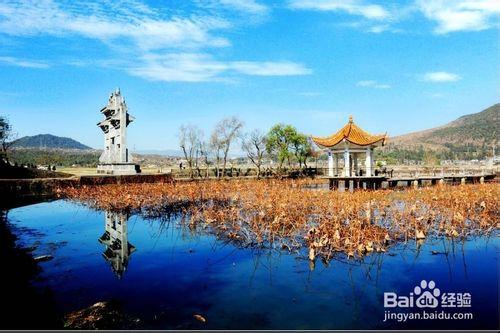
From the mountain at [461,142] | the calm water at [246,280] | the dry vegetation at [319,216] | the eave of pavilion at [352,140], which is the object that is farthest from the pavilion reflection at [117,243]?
the mountain at [461,142]

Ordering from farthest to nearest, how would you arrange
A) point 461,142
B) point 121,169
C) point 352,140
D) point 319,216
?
point 461,142 → point 121,169 → point 352,140 → point 319,216

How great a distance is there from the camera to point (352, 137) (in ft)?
94.8

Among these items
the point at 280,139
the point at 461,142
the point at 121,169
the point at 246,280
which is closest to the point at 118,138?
the point at 121,169

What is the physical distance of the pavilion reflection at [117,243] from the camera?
10.6 m

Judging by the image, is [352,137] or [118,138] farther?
[118,138]

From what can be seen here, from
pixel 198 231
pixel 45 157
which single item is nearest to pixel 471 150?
pixel 45 157

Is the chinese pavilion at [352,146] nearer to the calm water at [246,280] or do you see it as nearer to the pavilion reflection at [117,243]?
the calm water at [246,280]

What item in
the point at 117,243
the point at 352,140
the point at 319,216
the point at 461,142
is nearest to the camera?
the point at 117,243

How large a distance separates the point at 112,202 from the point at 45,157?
62224 millimetres

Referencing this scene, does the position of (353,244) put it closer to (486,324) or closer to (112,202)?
(486,324)

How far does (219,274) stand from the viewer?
9664 mm

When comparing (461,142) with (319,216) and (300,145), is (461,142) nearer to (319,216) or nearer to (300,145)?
(300,145)

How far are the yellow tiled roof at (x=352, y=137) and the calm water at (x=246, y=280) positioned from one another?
1576 centimetres

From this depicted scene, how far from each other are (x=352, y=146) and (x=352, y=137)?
705 millimetres
